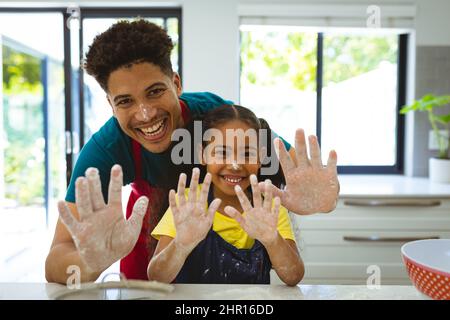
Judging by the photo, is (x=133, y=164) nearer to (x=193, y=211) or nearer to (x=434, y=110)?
(x=193, y=211)

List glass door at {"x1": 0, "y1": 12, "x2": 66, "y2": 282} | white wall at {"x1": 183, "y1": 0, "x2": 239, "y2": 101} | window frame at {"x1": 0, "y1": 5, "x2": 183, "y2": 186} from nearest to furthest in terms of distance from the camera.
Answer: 1. window frame at {"x1": 0, "y1": 5, "x2": 183, "y2": 186}
2. white wall at {"x1": 183, "y1": 0, "x2": 239, "y2": 101}
3. glass door at {"x1": 0, "y1": 12, "x2": 66, "y2": 282}

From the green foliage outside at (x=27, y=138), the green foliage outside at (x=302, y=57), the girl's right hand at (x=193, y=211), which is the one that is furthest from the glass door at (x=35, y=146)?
the girl's right hand at (x=193, y=211)

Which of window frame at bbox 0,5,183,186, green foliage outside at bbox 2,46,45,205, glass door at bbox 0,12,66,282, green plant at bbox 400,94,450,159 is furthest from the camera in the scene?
green foliage outside at bbox 2,46,45,205

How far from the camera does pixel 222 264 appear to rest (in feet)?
2.08

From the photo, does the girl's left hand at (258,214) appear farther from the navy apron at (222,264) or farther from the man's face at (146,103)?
the man's face at (146,103)

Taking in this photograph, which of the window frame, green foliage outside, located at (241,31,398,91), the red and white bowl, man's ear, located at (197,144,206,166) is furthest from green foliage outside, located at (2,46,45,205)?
the red and white bowl

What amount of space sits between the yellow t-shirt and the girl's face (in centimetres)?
5

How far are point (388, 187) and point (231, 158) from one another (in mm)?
735

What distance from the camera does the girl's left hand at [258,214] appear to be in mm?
505

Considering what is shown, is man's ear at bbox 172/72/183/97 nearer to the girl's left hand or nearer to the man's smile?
the man's smile

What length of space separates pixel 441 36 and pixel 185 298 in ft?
3.45

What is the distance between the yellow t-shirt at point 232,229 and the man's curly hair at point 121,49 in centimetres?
23

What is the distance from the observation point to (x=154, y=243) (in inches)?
26.0

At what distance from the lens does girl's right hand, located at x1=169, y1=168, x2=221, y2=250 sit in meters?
0.51
